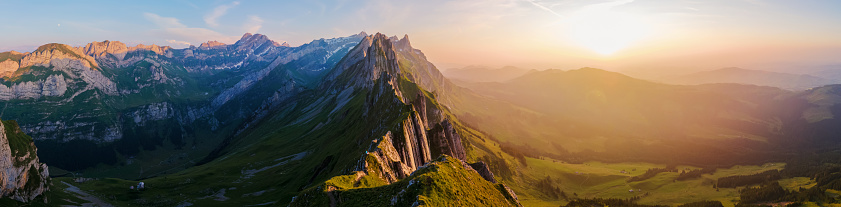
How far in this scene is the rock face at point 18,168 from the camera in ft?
343

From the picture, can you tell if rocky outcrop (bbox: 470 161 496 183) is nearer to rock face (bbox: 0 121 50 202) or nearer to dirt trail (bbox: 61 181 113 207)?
rock face (bbox: 0 121 50 202)

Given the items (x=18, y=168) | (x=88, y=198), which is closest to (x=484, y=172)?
(x=18, y=168)

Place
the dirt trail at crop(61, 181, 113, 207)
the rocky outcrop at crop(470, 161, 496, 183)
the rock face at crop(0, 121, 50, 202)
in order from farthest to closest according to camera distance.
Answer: the dirt trail at crop(61, 181, 113, 207) → the rocky outcrop at crop(470, 161, 496, 183) → the rock face at crop(0, 121, 50, 202)

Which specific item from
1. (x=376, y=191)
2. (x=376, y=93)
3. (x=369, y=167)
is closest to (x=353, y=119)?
(x=376, y=93)

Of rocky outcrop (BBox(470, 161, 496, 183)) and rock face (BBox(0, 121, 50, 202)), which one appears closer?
rock face (BBox(0, 121, 50, 202))

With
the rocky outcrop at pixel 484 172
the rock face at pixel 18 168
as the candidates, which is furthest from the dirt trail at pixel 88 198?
the rocky outcrop at pixel 484 172

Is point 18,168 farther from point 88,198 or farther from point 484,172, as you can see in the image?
point 484,172

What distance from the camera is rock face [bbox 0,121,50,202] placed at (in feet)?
343

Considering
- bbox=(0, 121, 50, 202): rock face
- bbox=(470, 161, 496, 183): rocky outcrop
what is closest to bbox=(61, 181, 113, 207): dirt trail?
bbox=(0, 121, 50, 202): rock face

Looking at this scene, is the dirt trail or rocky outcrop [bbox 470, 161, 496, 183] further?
the dirt trail

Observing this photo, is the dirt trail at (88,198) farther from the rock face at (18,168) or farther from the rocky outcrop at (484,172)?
the rocky outcrop at (484,172)

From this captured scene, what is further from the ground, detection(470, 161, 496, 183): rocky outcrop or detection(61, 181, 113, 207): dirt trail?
detection(470, 161, 496, 183): rocky outcrop

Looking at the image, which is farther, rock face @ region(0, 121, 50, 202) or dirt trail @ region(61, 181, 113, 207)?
dirt trail @ region(61, 181, 113, 207)

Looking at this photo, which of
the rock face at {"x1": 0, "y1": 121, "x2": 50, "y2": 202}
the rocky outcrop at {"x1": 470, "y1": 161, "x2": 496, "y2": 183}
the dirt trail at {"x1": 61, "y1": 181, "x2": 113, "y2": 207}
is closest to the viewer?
the rock face at {"x1": 0, "y1": 121, "x2": 50, "y2": 202}
